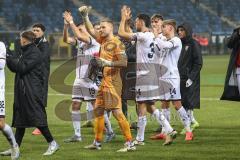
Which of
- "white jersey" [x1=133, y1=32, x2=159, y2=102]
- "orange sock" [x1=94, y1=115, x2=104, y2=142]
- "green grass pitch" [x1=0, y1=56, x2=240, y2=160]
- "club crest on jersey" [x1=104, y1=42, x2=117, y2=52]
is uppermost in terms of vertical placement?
"club crest on jersey" [x1=104, y1=42, x2=117, y2=52]

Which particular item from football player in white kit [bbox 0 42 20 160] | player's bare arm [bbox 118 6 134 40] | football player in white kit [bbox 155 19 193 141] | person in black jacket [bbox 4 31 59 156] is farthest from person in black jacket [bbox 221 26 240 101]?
football player in white kit [bbox 0 42 20 160]

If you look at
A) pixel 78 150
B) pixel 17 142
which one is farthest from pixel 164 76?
pixel 17 142

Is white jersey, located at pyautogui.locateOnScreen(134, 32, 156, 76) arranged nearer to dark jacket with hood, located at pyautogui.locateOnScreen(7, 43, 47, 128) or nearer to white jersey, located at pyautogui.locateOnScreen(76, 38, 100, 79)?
white jersey, located at pyautogui.locateOnScreen(76, 38, 100, 79)

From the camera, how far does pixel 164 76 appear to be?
467 inches

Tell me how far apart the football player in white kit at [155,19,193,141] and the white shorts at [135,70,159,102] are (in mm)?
491

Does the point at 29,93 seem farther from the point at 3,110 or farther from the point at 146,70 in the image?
the point at 146,70

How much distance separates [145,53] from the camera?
11.2 metres

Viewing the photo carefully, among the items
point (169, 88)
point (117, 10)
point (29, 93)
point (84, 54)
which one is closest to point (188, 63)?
point (169, 88)

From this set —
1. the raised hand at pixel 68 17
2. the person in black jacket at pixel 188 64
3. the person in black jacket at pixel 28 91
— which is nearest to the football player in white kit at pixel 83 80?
the raised hand at pixel 68 17

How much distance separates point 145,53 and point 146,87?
57 centimetres

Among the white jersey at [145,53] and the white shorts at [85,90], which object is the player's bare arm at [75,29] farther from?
the white jersey at [145,53]

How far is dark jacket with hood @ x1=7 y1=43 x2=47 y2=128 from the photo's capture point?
32.6 feet

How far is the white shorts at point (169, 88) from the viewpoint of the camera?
1188 centimetres

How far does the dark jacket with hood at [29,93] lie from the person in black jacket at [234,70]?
3.60m
